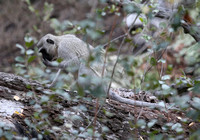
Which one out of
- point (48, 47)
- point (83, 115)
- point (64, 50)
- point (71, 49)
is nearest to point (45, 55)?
point (48, 47)

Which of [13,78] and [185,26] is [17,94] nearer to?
[13,78]

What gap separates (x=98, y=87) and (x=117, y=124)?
5.70 feet

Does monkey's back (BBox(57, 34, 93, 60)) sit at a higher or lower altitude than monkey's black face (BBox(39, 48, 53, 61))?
higher

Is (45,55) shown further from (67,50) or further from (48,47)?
(67,50)

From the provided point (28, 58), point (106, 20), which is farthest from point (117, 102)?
point (106, 20)

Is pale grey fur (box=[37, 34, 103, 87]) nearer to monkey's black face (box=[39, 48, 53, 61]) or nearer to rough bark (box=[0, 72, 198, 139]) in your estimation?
monkey's black face (box=[39, 48, 53, 61])

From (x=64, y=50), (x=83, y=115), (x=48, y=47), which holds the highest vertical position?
(x=64, y=50)

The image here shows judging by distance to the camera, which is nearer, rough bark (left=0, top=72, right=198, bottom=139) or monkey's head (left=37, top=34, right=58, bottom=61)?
rough bark (left=0, top=72, right=198, bottom=139)

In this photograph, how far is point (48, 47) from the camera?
5.26 metres

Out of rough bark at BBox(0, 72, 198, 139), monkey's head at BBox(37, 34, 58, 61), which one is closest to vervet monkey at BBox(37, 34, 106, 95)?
monkey's head at BBox(37, 34, 58, 61)

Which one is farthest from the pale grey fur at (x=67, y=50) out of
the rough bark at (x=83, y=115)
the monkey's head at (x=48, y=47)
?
the rough bark at (x=83, y=115)

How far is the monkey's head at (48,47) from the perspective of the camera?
5238mm

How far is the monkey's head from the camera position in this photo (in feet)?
17.2

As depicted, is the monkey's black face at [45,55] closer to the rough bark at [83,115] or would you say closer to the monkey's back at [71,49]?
the monkey's back at [71,49]
